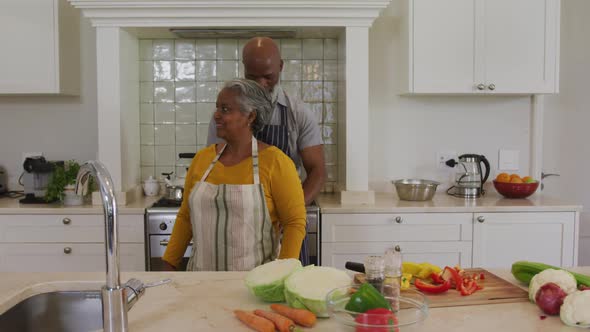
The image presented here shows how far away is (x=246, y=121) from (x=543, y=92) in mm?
2135

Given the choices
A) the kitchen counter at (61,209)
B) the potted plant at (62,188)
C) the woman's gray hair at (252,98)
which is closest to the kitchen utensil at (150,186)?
the kitchen counter at (61,209)

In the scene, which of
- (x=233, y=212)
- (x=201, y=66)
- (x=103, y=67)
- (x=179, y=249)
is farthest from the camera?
(x=201, y=66)

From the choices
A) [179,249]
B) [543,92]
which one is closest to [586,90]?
[543,92]

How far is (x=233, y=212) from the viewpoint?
2107 mm

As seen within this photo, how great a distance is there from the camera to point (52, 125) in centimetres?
378

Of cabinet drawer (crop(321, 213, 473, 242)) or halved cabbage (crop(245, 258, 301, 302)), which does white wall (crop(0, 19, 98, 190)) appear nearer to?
cabinet drawer (crop(321, 213, 473, 242))

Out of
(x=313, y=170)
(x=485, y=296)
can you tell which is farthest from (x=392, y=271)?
(x=313, y=170)

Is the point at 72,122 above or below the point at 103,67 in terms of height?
below

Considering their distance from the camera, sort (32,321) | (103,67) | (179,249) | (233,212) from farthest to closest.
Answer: (103,67) → (179,249) → (233,212) → (32,321)

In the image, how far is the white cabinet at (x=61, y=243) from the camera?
316cm

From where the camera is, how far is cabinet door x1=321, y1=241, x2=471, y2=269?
3.22m

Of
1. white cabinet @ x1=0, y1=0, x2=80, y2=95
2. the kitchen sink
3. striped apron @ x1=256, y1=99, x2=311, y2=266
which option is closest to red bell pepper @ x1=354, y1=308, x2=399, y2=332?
the kitchen sink

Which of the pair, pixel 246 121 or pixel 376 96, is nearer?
pixel 246 121

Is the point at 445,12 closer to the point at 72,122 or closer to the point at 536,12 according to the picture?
the point at 536,12
